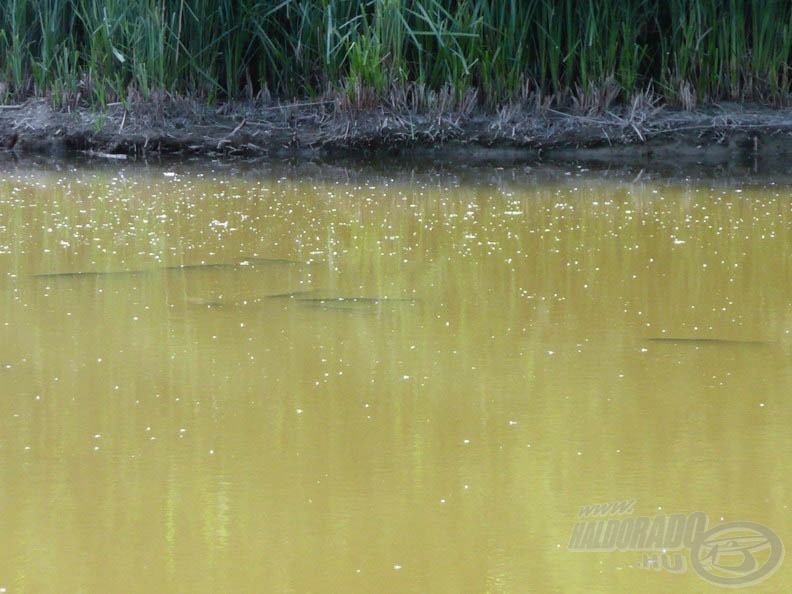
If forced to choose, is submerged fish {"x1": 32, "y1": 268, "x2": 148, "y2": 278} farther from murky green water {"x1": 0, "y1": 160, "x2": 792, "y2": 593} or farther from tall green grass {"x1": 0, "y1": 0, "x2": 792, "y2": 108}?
tall green grass {"x1": 0, "y1": 0, "x2": 792, "y2": 108}

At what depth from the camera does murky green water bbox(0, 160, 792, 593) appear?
1.53m

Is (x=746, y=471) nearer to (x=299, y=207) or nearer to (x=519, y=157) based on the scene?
(x=299, y=207)

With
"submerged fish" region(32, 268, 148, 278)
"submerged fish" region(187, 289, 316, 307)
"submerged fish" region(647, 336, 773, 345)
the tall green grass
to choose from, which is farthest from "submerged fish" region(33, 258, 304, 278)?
the tall green grass

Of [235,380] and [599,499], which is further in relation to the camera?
[235,380]

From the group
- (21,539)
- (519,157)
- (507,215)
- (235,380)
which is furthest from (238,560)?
(519,157)

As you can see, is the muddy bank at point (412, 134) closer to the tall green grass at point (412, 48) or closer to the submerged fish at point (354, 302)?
the tall green grass at point (412, 48)

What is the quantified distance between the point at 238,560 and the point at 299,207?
2.91m

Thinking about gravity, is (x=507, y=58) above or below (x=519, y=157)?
above

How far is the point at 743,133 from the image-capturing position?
19.7ft

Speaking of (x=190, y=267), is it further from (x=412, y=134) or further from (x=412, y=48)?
(x=412, y=48)

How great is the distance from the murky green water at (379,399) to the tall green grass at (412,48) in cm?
235

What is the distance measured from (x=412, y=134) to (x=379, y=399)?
4.08 metres

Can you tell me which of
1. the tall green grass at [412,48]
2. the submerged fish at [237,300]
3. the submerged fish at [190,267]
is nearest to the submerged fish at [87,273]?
→ the submerged fish at [190,267]

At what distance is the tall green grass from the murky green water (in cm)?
235
